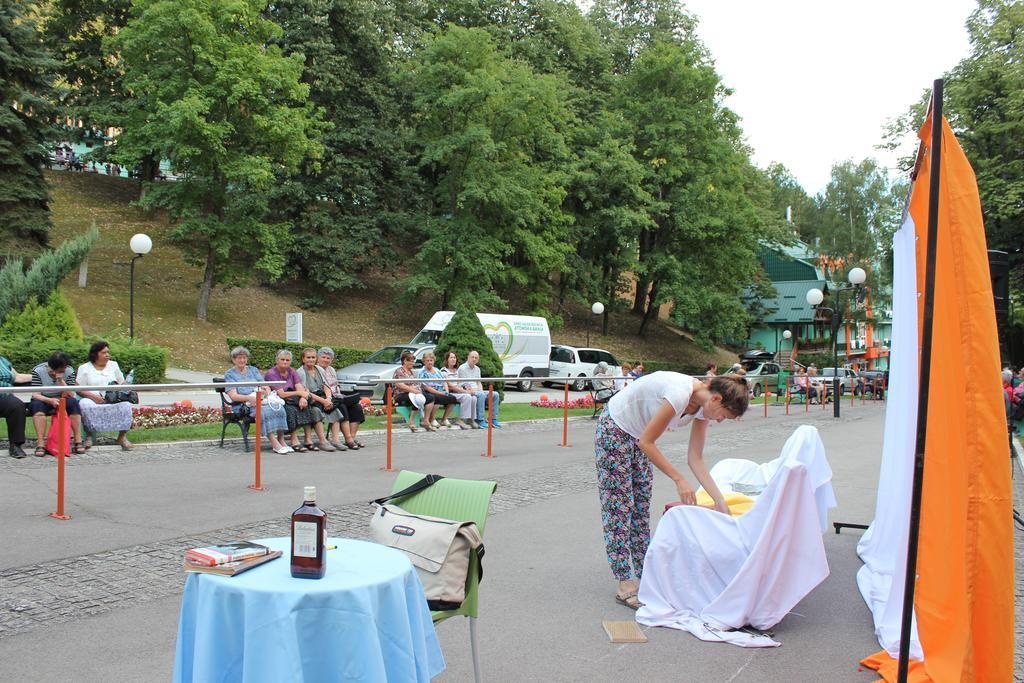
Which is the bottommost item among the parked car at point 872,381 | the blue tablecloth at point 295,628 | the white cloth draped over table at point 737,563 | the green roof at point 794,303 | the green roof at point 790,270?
the parked car at point 872,381

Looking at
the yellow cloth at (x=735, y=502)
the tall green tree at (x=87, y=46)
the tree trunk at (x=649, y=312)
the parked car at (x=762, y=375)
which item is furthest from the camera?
the tree trunk at (x=649, y=312)

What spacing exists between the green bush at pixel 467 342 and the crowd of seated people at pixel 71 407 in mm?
12206

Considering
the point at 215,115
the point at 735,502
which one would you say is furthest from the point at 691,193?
the point at 735,502

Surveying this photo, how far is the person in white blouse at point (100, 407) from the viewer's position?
→ 1091 cm

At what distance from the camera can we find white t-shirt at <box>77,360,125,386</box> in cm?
1127

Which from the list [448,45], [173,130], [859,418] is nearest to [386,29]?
[448,45]

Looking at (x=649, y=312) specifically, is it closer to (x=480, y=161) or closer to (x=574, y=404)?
(x=480, y=161)

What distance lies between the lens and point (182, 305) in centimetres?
3244

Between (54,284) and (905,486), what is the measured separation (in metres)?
22.1

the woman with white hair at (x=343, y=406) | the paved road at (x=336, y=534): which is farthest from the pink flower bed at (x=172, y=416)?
the woman with white hair at (x=343, y=406)

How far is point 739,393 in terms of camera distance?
5.07 meters

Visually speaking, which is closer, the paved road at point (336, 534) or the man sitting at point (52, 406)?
the paved road at point (336, 534)

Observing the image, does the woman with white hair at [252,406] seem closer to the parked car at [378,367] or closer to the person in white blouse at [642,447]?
the parked car at [378,367]

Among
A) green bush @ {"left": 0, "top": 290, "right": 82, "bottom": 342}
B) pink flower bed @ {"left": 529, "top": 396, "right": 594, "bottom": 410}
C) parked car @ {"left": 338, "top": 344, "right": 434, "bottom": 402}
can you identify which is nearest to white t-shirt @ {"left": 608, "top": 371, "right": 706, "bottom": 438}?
parked car @ {"left": 338, "top": 344, "right": 434, "bottom": 402}
